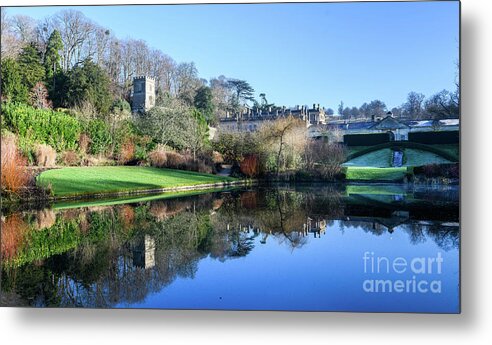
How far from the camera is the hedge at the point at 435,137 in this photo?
4496 mm

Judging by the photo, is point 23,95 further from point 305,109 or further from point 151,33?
point 305,109

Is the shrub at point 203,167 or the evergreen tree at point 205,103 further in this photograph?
the shrub at point 203,167

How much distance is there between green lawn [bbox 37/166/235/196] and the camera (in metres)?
6.25

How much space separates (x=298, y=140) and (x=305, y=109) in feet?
1.77

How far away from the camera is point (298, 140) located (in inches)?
228

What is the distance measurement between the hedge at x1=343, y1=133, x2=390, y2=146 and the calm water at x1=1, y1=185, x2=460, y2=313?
55cm

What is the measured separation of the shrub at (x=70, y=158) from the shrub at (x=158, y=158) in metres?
1.19

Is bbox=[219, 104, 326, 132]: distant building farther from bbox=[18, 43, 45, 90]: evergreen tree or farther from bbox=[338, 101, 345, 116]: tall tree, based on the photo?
bbox=[18, 43, 45, 90]: evergreen tree

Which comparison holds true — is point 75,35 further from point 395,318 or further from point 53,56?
point 395,318

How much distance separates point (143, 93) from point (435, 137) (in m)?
3.64

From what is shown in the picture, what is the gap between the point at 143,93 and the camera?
19.2 feet

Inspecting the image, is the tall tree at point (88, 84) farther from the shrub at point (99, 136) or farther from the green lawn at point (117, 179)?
the green lawn at point (117, 179)

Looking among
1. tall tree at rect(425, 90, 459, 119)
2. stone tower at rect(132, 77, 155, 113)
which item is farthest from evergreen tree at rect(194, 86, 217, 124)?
tall tree at rect(425, 90, 459, 119)

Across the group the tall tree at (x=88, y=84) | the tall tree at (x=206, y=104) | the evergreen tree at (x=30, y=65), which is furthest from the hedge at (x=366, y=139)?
the evergreen tree at (x=30, y=65)
